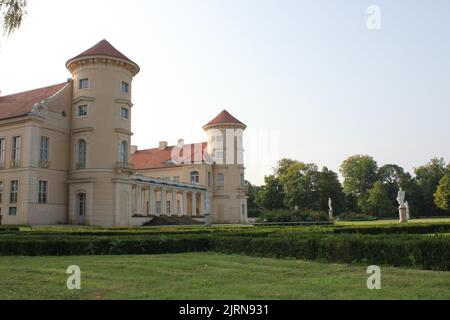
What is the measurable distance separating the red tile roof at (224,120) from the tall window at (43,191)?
1188 inches

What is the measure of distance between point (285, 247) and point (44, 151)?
2975cm

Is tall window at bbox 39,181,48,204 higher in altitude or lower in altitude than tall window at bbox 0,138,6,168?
lower

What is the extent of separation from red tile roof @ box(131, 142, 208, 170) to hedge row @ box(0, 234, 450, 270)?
47.9 m

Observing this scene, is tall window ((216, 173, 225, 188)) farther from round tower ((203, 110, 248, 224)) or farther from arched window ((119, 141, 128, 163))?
arched window ((119, 141, 128, 163))

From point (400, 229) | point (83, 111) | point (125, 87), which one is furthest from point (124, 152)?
point (400, 229)

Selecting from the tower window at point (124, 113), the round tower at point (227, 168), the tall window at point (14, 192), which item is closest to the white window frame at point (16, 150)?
the tall window at point (14, 192)

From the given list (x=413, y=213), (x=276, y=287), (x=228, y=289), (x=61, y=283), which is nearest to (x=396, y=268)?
(x=276, y=287)

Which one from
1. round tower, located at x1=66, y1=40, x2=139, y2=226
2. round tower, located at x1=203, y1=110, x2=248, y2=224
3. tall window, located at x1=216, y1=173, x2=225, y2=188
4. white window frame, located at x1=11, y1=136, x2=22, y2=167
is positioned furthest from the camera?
tall window, located at x1=216, y1=173, x2=225, y2=188

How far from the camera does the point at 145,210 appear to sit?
182 ft

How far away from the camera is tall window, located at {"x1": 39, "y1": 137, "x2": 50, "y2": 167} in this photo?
119 ft

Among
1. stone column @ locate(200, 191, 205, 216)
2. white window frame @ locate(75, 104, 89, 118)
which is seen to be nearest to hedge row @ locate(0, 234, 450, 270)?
white window frame @ locate(75, 104, 89, 118)

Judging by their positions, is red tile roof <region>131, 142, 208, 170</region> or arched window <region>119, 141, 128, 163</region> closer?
arched window <region>119, 141, 128, 163</region>
